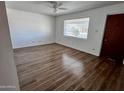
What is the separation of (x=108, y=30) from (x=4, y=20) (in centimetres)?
384

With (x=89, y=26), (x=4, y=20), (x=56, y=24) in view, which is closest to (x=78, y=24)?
(x=89, y=26)

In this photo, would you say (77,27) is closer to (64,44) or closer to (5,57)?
(64,44)

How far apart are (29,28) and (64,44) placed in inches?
111

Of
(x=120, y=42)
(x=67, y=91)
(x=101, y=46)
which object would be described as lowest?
(x=67, y=91)

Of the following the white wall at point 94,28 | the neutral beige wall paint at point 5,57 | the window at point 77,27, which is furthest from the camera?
the window at point 77,27

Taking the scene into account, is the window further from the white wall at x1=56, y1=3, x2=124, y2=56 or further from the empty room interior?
the white wall at x1=56, y1=3, x2=124, y2=56

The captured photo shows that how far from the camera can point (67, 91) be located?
173 centimetres

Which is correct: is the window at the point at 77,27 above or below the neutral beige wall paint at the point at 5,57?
above

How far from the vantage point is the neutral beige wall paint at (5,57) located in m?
0.80

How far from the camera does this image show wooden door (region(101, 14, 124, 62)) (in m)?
3.15

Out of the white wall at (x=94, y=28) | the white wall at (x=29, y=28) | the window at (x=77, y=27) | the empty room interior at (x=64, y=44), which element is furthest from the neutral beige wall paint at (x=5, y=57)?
the white wall at (x=29, y=28)

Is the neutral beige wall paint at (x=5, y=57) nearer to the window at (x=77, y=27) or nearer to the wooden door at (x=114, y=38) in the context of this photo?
the wooden door at (x=114, y=38)

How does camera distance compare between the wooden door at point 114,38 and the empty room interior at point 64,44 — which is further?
the wooden door at point 114,38

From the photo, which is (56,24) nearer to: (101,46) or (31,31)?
(31,31)
